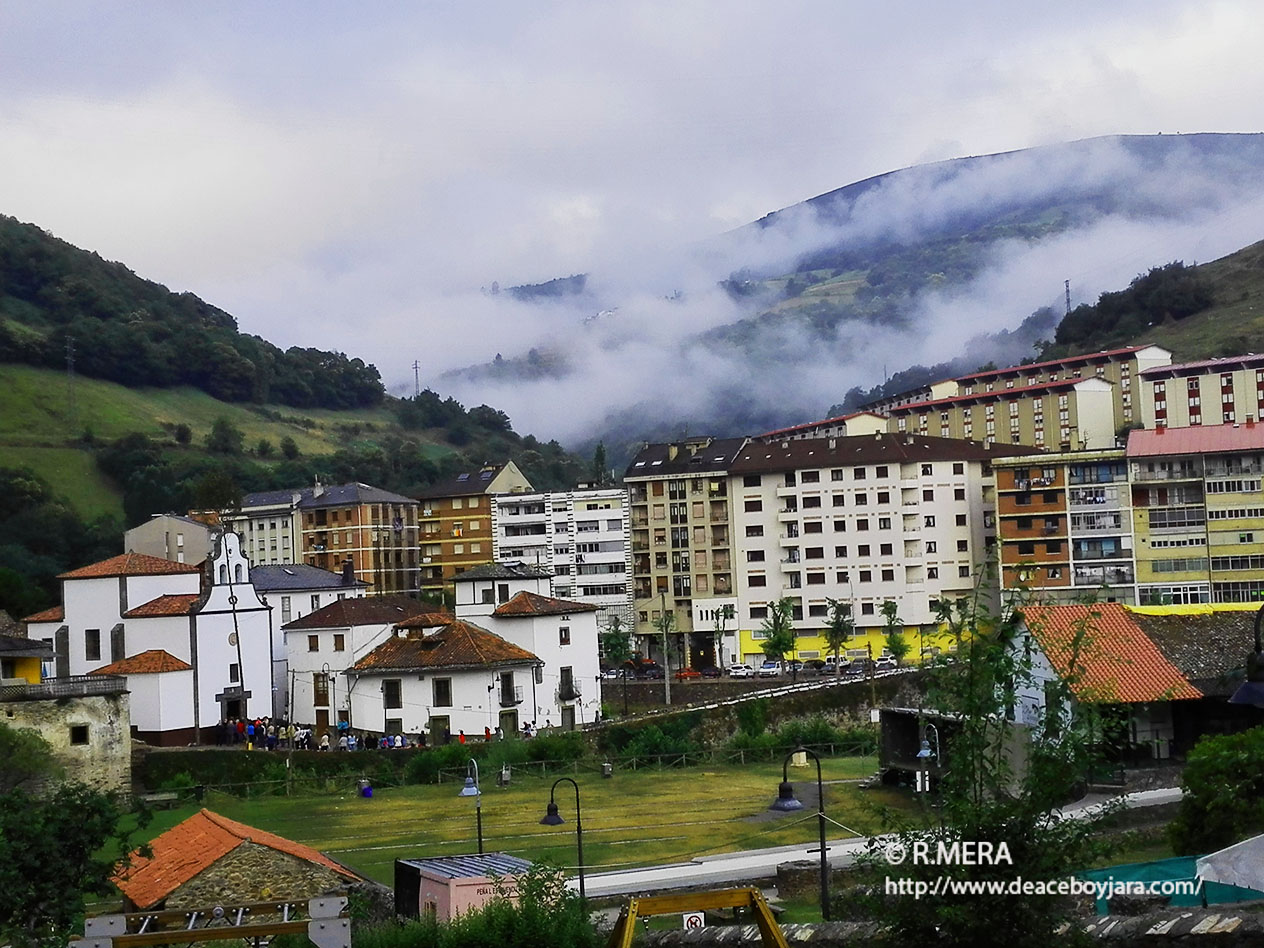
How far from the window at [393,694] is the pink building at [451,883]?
3071 centimetres

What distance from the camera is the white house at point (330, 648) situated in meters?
56.4

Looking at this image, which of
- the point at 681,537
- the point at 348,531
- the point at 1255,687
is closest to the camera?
the point at 1255,687

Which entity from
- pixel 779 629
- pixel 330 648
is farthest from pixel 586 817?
pixel 779 629

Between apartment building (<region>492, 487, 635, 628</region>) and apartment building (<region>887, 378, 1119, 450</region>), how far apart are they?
22.2 meters

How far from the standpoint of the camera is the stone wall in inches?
1736

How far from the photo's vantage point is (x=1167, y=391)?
103125mm

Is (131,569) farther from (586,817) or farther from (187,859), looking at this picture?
(187,859)

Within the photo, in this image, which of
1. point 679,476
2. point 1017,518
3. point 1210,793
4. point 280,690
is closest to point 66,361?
point 679,476

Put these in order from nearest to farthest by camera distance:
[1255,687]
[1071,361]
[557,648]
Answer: [1255,687], [557,648], [1071,361]

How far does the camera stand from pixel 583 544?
8744 cm

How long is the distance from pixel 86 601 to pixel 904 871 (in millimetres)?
49811

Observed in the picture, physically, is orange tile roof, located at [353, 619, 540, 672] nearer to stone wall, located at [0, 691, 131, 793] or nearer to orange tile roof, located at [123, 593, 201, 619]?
orange tile roof, located at [123, 593, 201, 619]

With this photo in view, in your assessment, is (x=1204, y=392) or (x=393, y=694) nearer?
(x=393, y=694)

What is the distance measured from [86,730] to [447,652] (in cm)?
1318
